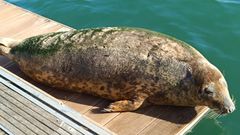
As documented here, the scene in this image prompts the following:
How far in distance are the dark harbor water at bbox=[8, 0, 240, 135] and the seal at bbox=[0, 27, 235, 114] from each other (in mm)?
1664

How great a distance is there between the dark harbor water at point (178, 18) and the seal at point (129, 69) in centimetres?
166

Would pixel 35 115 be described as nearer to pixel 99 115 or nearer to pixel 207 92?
pixel 99 115

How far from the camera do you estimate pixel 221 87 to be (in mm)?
5461

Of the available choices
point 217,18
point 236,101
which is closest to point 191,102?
point 236,101

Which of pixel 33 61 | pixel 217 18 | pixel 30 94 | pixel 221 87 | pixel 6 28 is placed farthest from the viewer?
pixel 217 18

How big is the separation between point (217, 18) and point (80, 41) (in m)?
3.59

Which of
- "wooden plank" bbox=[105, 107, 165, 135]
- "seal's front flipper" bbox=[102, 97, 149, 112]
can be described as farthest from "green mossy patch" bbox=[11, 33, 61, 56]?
"wooden plank" bbox=[105, 107, 165, 135]

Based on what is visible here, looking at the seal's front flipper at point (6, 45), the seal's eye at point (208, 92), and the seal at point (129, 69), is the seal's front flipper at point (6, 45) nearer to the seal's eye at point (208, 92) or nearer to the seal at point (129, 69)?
the seal at point (129, 69)

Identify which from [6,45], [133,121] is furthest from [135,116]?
[6,45]

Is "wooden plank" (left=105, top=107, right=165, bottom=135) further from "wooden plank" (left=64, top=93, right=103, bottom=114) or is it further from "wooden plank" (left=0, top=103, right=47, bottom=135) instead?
"wooden plank" (left=0, top=103, right=47, bottom=135)

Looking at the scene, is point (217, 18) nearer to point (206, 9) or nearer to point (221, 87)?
point (206, 9)

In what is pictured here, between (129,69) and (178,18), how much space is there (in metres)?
3.40

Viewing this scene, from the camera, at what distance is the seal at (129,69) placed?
557 centimetres

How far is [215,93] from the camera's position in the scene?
5.46 meters
